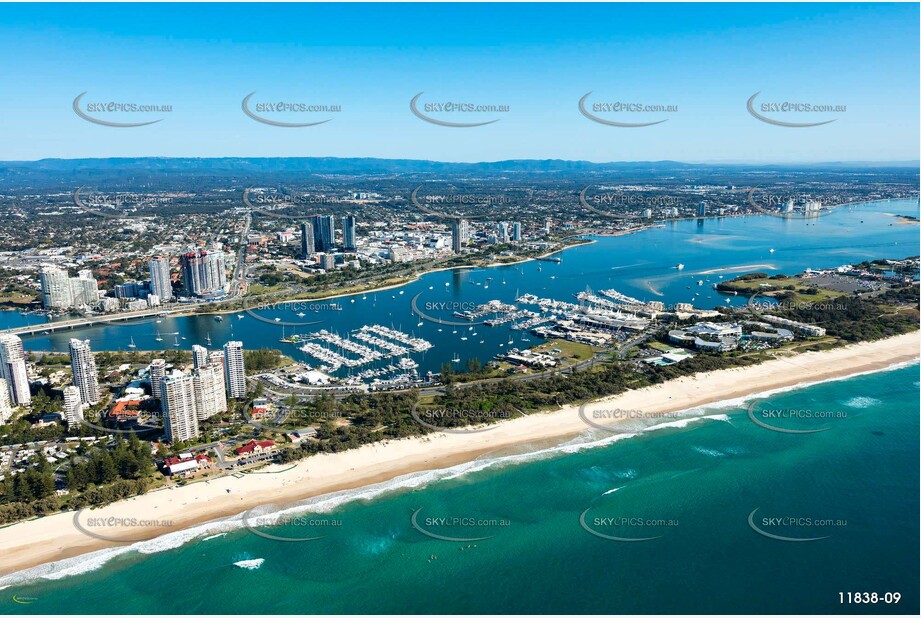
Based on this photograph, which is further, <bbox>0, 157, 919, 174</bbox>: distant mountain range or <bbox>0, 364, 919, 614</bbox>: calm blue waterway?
<bbox>0, 157, 919, 174</bbox>: distant mountain range

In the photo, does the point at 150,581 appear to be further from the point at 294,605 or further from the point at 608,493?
the point at 608,493

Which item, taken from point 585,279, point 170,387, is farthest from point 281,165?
point 170,387

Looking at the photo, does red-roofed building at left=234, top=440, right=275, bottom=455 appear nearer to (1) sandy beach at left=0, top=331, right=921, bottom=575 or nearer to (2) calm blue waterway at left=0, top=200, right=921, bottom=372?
(1) sandy beach at left=0, top=331, right=921, bottom=575

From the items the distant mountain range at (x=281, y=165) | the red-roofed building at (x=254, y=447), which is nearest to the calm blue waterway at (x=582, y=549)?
the red-roofed building at (x=254, y=447)

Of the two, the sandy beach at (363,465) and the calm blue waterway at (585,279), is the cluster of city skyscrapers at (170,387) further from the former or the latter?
Result: the calm blue waterway at (585,279)

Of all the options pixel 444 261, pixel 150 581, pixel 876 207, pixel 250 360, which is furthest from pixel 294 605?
pixel 876 207

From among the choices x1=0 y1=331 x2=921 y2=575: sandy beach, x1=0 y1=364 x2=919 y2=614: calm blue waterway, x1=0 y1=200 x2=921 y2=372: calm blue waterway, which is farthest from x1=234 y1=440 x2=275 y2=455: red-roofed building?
x1=0 y1=200 x2=921 y2=372: calm blue waterway

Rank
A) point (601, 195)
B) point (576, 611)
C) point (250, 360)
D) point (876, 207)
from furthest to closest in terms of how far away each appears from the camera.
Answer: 1. point (601, 195)
2. point (876, 207)
3. point (250, 360)
4. point (576, 611)
